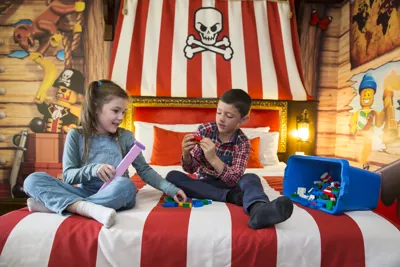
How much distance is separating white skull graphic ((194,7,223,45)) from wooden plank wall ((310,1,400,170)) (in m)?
0.91

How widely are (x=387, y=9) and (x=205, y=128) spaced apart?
1810mm

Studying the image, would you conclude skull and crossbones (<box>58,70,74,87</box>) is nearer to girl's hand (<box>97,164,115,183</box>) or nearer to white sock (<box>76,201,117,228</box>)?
girl's hand (<box>97,164,115,183</box>)

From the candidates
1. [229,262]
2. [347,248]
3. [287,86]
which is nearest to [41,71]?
[287,86]

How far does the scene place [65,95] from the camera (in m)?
2.95

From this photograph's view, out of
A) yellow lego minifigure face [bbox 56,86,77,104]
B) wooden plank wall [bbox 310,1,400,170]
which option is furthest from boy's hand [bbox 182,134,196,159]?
wooden plank wall [bbox 310,1,400,170]

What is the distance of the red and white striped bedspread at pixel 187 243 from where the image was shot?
0.95m

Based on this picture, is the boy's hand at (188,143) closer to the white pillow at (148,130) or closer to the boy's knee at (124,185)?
the boy's knee at (124,185)

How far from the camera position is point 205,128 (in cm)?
166

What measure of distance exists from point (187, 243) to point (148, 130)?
1678 millimetres

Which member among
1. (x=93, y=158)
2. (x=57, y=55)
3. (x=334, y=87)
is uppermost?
(x=57, y=55)

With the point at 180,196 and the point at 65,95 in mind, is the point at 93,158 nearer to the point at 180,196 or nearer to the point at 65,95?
the point at 180,196

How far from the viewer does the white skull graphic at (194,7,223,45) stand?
9.48 ft

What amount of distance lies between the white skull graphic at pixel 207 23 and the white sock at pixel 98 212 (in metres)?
2.19

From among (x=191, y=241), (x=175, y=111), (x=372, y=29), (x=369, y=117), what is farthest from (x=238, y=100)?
(x=372, y=29)
